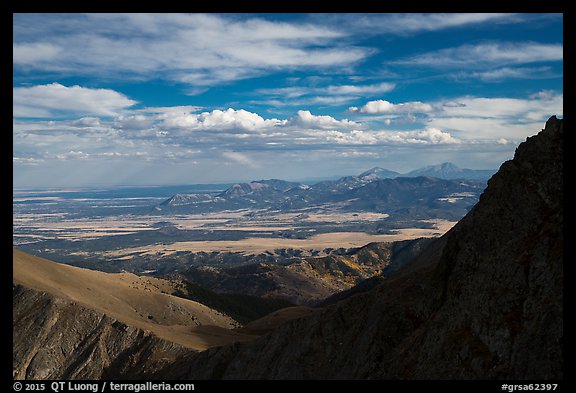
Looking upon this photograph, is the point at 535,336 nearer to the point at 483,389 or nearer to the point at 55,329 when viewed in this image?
the point at 483,389

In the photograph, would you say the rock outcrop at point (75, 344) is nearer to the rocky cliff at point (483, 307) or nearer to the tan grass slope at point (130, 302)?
the tan grass slope at point (130, 302)

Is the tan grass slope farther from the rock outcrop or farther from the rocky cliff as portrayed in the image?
the rocky cliff

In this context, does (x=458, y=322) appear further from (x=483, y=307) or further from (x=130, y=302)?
(x=130, y=302)

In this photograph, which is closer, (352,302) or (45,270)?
(352,302)

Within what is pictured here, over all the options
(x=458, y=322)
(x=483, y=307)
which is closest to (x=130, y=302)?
(x=458, y=322)

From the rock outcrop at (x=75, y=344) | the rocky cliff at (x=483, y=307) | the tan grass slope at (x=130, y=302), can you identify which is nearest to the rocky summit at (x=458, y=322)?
the rocky cliff at (x=483, y=307)

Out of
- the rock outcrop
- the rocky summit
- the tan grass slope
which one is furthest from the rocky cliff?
the tan grass slope
